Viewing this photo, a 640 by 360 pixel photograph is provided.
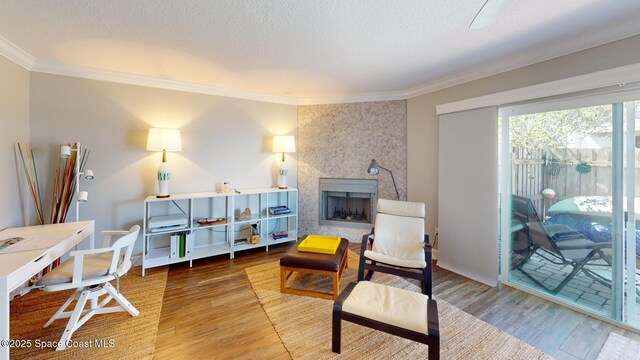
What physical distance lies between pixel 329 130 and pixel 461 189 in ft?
7.01

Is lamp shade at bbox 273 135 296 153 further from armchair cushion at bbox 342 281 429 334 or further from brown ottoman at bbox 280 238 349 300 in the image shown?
armchair cushion at bbox 342 281 429 334

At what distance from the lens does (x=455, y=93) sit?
9.98 feet

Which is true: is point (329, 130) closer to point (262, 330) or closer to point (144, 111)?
point (144, 111)

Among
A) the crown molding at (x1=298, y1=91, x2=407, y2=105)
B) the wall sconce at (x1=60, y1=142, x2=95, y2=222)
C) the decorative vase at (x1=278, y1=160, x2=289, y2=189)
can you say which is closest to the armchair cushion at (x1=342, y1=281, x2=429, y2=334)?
the decorative vase at (x1=278, y1=160, x2=289, y2=189)

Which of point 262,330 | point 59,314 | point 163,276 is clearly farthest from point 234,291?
point 59,314

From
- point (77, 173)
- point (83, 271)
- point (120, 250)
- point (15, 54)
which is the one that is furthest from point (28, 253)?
point (15, 54)

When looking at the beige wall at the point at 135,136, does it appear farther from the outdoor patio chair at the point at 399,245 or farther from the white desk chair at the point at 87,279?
the outdoor patio chair at the point at 399,245

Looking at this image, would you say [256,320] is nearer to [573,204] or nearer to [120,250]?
[120,250]

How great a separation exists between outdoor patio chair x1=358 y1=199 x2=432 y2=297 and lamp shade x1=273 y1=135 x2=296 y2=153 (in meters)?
1.66

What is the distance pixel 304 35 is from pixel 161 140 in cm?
208

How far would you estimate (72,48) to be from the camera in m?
2.31

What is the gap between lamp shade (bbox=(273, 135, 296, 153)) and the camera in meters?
3.77

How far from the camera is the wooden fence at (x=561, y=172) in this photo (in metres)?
2.09

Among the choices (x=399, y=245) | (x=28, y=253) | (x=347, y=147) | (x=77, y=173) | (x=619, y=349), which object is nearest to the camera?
(x=28, y=253)
